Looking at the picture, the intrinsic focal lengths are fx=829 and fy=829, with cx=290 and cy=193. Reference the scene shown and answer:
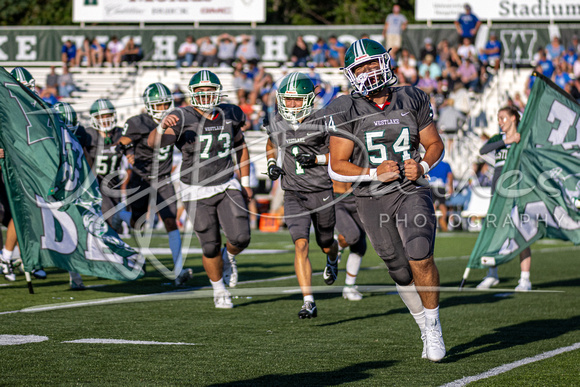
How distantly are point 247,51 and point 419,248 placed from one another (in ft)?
60.8

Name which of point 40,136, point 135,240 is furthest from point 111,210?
point 135,240

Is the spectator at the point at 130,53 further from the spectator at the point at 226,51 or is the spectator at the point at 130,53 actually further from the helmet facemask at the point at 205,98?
the helmet facemask at the point at 205,98

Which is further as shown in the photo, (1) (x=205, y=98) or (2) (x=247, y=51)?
(2) (x=247, y=51)

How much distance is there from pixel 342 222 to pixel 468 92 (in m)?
13.8

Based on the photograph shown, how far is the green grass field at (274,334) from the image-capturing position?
450 centimetres

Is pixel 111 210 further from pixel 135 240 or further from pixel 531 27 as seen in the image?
pixel 531 27

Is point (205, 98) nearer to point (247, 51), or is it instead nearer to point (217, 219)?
point (217, 219)

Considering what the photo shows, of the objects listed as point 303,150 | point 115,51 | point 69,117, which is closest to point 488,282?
point 303,150

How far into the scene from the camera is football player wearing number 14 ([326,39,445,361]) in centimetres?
515

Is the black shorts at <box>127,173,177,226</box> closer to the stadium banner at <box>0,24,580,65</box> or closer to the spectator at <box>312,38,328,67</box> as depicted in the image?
the spectator at <box>312,38,328,67</box>

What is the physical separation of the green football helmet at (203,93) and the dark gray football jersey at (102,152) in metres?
2.16

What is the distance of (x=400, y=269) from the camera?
5.22 m

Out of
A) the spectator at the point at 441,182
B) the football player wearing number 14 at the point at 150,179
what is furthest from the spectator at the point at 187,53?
the football player wearing number 14 at the point at 150,179

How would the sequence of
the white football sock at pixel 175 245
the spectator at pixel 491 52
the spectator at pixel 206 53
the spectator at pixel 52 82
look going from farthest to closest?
the spectator at pixel 206 53
the spectator at pixel 52 82
the spectator at pixel 491 52
the white football sock at pixel 175 245
